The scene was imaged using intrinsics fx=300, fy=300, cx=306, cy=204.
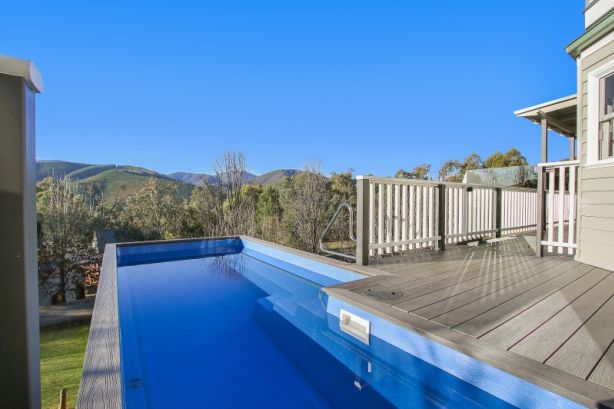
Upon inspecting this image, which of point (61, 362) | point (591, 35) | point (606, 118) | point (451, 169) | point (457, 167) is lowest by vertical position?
point (61, 362)

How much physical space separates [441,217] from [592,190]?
5.49ft

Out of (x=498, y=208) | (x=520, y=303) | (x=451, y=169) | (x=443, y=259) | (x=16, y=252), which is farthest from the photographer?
(x=451, y=169)

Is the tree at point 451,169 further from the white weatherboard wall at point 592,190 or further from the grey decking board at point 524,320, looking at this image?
the grey decking board at point 524,320

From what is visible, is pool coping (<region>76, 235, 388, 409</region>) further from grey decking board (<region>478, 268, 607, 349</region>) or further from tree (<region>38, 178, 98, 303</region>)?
tree (<region>38, 178, 98, 303</region>)

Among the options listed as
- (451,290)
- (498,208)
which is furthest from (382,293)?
(498,208)

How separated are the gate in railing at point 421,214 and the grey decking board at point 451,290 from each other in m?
1.15

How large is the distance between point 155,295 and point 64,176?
759 cm

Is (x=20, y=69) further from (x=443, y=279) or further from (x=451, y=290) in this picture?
(x=443, y=279)

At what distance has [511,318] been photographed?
6.53ft

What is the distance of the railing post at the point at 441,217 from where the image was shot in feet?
14.4

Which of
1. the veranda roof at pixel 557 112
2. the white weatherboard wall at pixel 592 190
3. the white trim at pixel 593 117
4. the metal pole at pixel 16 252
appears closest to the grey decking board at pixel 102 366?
the metal pole at pixel 16 252

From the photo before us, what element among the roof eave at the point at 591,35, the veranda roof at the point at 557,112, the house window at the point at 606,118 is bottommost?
the house window at the point at 606,118

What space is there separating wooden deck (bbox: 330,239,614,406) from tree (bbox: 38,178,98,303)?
8483 millimetres

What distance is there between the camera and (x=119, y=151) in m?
25.6
